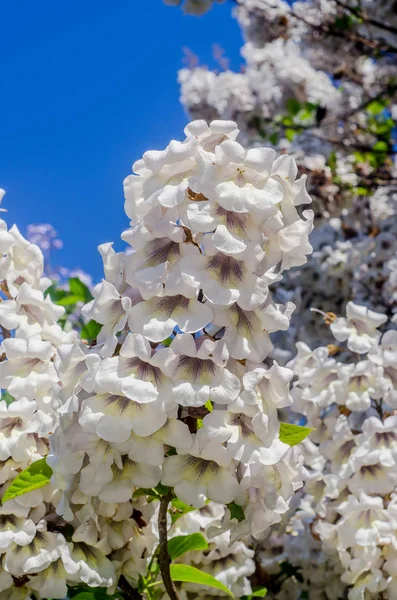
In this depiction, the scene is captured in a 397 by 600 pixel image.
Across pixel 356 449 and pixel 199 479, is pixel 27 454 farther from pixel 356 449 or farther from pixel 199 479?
pixel 356 449

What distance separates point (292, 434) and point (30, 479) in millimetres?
610

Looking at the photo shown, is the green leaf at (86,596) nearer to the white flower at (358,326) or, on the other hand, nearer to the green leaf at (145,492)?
the green leaf at (145,492)

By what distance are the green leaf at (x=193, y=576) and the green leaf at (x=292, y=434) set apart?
0.59 metres

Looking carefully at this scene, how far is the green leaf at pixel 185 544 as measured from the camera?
78.4 inches

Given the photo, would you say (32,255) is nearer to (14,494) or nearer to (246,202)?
(14,494)

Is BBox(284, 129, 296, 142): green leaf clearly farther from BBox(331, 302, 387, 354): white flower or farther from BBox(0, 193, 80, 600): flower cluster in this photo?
BBox(0, 193, 80, 600): flower cluster

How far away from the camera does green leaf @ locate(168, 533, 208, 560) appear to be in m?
1.99

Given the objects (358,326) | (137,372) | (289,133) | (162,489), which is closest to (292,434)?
(162,489)

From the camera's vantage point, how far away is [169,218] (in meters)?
1.34

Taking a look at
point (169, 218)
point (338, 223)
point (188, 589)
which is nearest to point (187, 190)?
point (169, 218)

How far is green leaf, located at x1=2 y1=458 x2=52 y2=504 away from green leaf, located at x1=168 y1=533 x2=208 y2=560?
21.3 inches

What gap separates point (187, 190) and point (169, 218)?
0.07m

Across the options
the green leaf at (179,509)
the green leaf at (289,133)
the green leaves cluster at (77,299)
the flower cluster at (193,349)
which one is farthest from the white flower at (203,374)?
the green leaf at (289,133)

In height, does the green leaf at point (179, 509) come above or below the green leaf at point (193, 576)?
above
